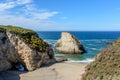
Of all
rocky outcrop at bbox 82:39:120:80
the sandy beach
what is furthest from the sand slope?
rocky outcrop at bbox 82:39:120:80

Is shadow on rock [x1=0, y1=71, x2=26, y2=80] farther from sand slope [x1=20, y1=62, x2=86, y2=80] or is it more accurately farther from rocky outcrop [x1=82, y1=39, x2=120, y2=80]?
rocky outcrop [x1=82, y1=39, x2=120, y2=80]

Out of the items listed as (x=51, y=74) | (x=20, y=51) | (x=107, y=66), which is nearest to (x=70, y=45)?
(x=20, y=51)

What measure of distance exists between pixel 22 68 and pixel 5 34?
5.27 meters

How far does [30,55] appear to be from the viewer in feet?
130

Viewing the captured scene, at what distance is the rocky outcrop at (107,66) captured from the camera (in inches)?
917

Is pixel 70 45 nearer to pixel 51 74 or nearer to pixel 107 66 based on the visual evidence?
pixel 51 74

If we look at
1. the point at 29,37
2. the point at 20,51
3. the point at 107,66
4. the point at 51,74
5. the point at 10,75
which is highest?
the point at 29,37

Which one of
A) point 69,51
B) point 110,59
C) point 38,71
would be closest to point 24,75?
point 38,71

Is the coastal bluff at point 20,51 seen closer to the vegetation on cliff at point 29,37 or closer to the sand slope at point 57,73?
the vegetation on cliff at point 29,37

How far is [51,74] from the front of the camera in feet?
117

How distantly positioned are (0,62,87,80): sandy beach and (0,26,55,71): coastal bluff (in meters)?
1.54

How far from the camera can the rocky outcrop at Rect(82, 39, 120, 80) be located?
23297mm

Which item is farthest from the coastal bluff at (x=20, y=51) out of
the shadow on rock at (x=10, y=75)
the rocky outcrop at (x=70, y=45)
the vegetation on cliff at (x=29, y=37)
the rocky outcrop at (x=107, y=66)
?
the rocky outcrop at (x=70, y=45)

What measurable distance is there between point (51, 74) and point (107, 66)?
41.5 feet
